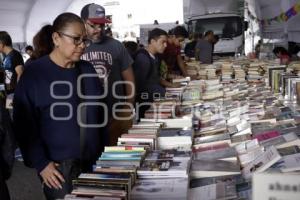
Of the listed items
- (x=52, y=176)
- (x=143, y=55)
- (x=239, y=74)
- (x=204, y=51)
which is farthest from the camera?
(x=204, y=51)

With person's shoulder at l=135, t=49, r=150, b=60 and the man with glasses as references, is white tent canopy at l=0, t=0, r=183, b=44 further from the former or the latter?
the man with glasses

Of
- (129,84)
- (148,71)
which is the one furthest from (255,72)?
(129,84)

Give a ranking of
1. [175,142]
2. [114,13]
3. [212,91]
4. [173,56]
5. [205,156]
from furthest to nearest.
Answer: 1. [114,13]
2. [173,56]
3. [212,91]
4. [175,142]
5. [205,156]

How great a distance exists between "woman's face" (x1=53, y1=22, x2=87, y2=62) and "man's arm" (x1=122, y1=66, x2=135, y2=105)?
1.14 metres

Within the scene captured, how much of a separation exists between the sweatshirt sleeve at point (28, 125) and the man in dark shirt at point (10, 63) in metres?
2.86

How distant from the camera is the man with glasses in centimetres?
279

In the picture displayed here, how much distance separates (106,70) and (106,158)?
4.04ft

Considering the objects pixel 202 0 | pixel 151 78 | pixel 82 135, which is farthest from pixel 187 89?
pixel 202 0

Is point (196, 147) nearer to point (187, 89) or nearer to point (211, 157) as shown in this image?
point (211, 157)

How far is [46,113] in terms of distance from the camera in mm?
2029

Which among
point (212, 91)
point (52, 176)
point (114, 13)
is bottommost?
point (52, 176)

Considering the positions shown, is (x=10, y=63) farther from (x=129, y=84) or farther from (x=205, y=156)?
(x=205, y=156)

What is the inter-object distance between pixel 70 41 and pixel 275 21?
15326 mm

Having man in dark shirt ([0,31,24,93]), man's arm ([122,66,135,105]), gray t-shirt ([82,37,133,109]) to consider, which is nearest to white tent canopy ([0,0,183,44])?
man in dark shirt ([0,31,24,93])
